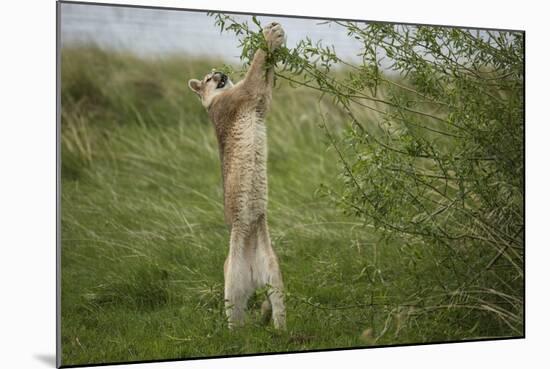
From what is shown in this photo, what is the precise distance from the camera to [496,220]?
603 centimetres

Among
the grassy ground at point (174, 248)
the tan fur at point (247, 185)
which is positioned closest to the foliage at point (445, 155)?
the grassy ground at point (174, 248)

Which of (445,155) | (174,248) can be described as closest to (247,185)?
(174,248)

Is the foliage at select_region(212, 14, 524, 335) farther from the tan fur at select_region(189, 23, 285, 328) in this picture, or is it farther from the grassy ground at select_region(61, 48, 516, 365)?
the tan fur at select_region(189, 23, 285, 328)

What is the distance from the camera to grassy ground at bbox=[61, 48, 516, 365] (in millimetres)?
5453

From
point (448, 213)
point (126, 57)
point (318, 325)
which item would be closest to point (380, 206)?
point (448, 213)

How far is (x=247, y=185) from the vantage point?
5516mm

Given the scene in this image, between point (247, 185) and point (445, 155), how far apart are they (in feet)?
4.12

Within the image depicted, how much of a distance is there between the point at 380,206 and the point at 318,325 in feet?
2.73

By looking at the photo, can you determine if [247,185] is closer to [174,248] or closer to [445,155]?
A: [174,248]

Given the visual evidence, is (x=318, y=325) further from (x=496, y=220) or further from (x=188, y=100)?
(x=188, y=100)

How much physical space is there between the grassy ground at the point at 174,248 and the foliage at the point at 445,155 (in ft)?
0.44

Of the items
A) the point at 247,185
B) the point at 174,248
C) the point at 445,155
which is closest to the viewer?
the point at 247,185

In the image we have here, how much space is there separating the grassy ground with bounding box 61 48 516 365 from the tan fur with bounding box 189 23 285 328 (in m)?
0.17

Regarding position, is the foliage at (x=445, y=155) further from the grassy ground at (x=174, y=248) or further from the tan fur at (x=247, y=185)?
the tan fur at (x=247, y=185)
